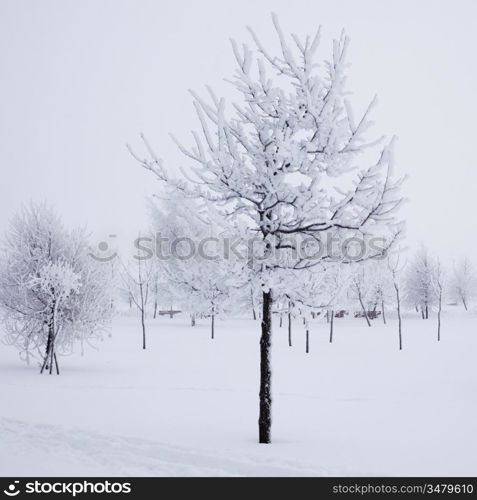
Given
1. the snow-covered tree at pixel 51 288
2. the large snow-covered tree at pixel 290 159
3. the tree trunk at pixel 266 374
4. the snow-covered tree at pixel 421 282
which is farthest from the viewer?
the snow-covered tree at pixel 421 282

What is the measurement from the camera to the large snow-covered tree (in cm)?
773

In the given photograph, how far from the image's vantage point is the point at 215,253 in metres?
8.96

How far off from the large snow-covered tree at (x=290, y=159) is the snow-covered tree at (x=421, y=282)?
171ft

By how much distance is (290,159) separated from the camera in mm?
7801

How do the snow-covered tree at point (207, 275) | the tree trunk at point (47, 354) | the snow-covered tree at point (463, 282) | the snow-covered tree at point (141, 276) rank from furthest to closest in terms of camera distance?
the snow-covered tree at point (463, 282) → the snow-covered tree at point (141, 276) → the tree trunk at point (47, 354) → the snow-covered tree at point (207, 275)

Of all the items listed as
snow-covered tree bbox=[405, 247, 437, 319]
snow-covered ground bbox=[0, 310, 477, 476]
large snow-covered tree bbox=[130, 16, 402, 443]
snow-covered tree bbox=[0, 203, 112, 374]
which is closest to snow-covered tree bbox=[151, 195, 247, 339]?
large snow-covered tree bbox=[130, 16, 402, 443]

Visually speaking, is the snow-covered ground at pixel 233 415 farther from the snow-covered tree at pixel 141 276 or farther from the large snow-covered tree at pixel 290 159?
the snow-covered tree at pixel 141 276

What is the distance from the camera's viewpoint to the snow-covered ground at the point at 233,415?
738cm

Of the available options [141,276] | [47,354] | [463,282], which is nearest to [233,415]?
[47,354]

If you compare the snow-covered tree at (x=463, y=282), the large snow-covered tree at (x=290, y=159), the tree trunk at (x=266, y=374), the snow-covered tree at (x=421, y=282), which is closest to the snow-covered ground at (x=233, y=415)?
the tree trunk at (x=266, y=374)

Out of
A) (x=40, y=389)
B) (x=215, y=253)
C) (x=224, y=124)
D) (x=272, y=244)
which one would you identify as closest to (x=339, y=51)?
(x=224, y=124)

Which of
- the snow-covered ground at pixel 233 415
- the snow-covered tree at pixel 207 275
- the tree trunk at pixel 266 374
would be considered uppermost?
the snow-covered tree at pixel 207 275

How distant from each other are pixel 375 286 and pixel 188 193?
52.1m
